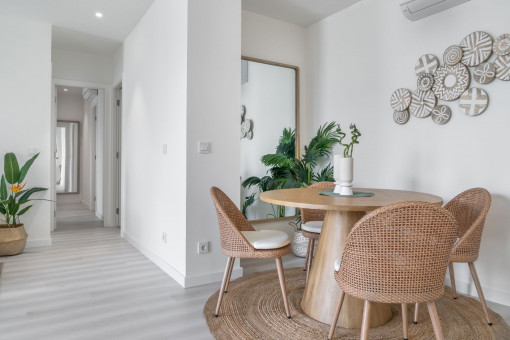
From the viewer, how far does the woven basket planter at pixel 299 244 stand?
3771 mm

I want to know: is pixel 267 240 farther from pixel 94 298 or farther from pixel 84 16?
pixel 84 16

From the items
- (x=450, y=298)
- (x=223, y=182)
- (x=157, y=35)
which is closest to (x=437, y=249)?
(x=450, y=298)

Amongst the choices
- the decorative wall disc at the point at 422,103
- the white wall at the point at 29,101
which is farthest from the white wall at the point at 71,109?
the decorative wall disc at the point at 422,103

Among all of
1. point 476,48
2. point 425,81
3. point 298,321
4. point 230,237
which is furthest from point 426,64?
point 298,321

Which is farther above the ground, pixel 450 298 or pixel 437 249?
pixel 437 249

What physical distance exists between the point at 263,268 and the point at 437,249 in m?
2.02

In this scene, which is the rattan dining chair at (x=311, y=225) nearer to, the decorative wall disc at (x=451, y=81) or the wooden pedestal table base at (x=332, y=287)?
the wooden pedestal table base at (x=332, y=287)

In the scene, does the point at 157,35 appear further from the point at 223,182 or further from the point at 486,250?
the point at 486,250

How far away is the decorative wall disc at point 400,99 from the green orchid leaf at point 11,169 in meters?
3.93

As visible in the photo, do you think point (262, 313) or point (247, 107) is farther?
point (247, 107)

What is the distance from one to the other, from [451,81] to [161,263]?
2954mm

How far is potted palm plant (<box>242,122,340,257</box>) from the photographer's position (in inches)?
149

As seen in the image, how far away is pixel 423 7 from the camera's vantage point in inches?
112

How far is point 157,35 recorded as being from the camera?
3484mm
